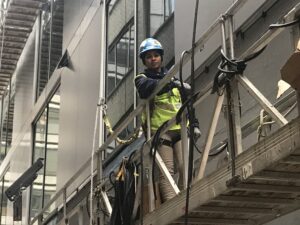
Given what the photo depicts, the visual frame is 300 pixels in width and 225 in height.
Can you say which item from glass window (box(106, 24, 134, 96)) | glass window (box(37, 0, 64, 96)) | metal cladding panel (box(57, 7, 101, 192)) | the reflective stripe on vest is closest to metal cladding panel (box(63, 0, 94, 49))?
metal cladding panel (box(57, 7, 101, 192))

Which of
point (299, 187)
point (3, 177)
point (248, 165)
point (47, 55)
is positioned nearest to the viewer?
point (248, 165)

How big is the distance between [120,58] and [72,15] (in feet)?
13.8

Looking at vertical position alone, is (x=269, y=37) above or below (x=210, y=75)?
below

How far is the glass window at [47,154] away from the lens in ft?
56.2

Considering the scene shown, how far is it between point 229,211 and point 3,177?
19.7 m

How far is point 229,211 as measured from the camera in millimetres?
5898

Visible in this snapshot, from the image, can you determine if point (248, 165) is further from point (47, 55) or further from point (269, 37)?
point (47, 55)

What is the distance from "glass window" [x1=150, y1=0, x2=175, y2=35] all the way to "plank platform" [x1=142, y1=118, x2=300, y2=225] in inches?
191

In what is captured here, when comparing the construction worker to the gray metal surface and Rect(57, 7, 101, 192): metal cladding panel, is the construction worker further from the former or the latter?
the gray metal surface

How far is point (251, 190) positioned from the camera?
17.4ft

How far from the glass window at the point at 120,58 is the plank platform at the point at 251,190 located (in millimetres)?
6243

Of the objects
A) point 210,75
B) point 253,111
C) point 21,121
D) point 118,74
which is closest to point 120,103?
point 118,74

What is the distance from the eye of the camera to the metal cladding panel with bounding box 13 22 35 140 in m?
21.4

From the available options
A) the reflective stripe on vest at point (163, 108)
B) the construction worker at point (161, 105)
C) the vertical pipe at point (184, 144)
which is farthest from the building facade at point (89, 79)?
the reflective stripe on vest at point (163, 108)
